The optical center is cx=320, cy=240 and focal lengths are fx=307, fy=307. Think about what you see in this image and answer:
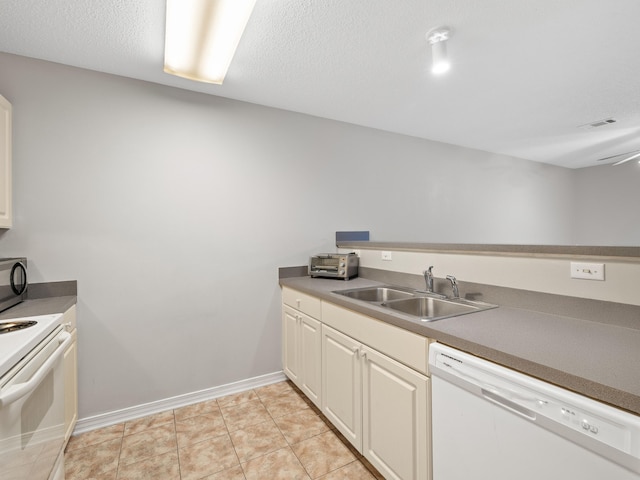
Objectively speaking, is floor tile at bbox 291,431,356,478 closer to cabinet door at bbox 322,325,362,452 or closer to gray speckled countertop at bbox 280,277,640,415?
cabinet door at bbox 322,325,362,452

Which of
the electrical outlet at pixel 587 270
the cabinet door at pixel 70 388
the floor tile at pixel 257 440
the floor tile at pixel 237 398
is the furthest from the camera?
the floor tile at pixel 237 398

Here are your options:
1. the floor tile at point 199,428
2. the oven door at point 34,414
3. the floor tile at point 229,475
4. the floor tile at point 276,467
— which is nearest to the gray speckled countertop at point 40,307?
the oven door at point 34,414

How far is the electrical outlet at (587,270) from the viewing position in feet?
4.03

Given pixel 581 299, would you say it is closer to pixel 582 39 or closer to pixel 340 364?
pixel 340 364

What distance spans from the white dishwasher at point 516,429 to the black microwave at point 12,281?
2154mm

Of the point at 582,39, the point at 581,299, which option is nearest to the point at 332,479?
the point at 581,299

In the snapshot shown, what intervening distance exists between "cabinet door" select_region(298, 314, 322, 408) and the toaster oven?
0.46 meters

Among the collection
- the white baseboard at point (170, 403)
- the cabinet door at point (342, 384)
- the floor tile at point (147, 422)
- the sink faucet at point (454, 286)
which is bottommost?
the floor tile at point (147, 422)

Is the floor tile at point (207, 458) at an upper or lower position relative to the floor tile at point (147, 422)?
upper

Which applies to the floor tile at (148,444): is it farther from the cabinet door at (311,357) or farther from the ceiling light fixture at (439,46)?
the ceiling light fixture at (439,46)

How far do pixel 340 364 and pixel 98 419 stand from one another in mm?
1697

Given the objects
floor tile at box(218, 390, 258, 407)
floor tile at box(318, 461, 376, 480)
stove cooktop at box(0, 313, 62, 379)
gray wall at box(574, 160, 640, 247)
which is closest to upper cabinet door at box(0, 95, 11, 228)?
stove cooktop at box(0, 313, 62, 379)

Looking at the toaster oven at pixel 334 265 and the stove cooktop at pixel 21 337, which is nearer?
the stove cooktop at pixel 21 337

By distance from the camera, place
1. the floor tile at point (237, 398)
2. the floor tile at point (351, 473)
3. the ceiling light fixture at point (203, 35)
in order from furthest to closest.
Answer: the floor tile at point (237, 398) → the floor tile at point (351, 473) → the ceiling light fixture at point (203, 35)
